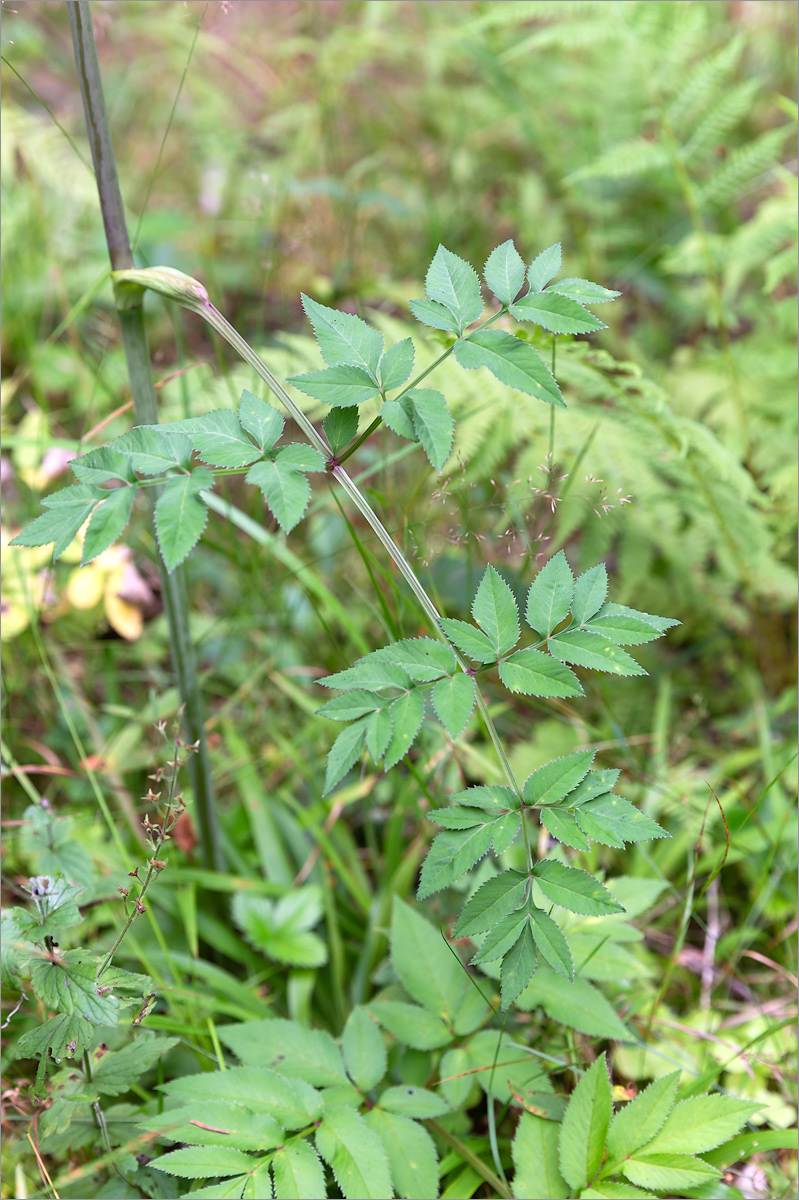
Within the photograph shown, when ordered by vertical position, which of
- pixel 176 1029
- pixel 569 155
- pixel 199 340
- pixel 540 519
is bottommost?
pixel 176 1029

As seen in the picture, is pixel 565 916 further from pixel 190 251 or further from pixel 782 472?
pixel 190 251

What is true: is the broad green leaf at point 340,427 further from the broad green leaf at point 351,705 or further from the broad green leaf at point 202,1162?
the broad green leaf at point 202,1162

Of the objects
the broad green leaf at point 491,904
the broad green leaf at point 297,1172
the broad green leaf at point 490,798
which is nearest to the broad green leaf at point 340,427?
the broad green leaf at point 490,798

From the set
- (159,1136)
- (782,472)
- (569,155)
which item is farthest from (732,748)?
(569,155)

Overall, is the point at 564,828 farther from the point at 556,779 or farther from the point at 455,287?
the point at 455,287

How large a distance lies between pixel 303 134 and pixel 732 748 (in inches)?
110

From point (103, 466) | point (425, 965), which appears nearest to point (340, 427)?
point (103, 466)

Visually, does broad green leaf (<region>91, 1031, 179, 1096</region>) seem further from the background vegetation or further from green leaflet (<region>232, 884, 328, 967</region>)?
green leaflet (<region>232, 884, 328, 967</region>)

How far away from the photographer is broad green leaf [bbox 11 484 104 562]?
34.1 inches

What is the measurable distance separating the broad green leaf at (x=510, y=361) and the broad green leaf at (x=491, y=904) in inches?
21.1

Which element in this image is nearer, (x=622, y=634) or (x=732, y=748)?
(x=622, y=634)

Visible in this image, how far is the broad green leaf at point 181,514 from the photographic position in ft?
2.83

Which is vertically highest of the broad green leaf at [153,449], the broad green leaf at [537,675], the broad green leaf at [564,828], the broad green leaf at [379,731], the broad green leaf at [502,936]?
the broad green leaf at [153,449]

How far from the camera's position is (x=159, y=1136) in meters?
1.11
